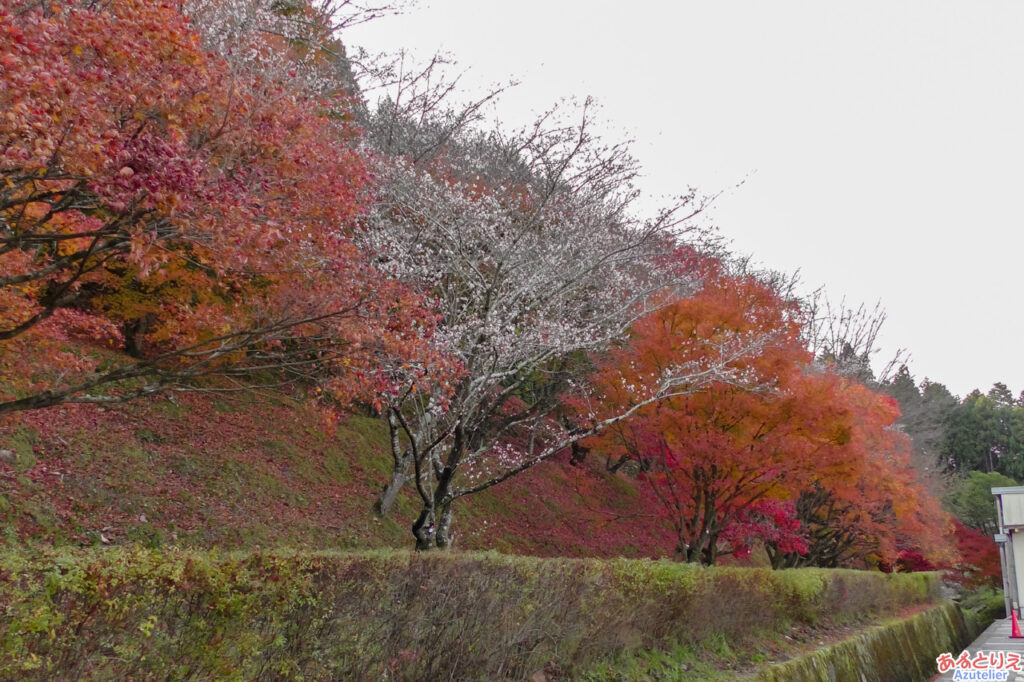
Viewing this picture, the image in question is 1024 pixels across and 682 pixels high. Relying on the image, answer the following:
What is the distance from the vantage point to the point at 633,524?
77.4 feet

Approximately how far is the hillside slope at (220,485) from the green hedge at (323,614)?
20.2 feet

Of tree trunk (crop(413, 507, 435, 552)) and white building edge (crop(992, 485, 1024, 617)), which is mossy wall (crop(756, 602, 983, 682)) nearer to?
white building edge (crop(992, 485, 1024, 617))

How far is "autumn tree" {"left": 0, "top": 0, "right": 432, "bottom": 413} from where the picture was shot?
443 cm

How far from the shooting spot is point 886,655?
1590 centimetres

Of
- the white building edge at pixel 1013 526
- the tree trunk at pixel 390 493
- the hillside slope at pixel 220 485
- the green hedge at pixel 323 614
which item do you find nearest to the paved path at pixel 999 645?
the white building edge at pixel 1013 526

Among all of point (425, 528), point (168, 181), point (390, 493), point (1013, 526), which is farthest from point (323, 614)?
point (1013, 526)

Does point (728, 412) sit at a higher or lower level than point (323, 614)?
lower

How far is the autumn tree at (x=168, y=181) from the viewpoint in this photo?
14.5ft

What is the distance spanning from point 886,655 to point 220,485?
15465 mm

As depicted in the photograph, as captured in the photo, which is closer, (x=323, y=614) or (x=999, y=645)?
(x=323, y=614)

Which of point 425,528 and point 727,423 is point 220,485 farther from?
point 727,423

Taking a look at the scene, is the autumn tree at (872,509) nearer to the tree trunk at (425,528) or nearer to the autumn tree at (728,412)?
the autumn tree at (728,412)

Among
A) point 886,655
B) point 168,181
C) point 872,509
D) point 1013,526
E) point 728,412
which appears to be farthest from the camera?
point 1013,526

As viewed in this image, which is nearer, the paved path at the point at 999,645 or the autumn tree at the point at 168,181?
the autumn tree at the point at 168,181
